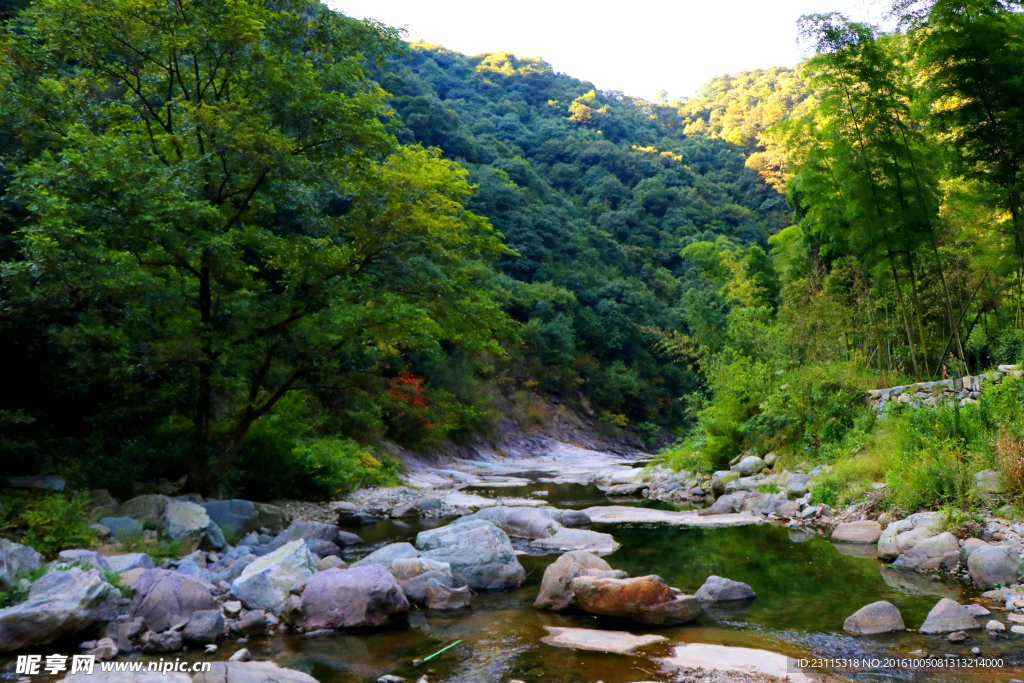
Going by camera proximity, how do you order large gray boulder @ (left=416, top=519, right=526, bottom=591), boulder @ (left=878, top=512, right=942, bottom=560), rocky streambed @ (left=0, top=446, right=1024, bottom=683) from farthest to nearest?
1. boulder @ (left=878, top=512, right=942, bottom=560)
2. large gray boulder @ (left=416, top=519, right=526, bottom=591)
3. rocky streambed @ (left=0, top=446, right=1024, bottom=683)

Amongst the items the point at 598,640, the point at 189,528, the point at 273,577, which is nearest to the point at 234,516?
the point at 189,528

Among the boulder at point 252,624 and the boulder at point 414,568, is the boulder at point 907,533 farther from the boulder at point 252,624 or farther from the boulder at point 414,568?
the boulder at point 252,624

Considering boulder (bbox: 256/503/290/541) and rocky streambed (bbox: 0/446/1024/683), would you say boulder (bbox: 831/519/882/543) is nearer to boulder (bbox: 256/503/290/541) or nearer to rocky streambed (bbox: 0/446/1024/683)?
rocky streambed (bbox: 0/446/1024/683)

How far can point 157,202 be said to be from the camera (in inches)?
284

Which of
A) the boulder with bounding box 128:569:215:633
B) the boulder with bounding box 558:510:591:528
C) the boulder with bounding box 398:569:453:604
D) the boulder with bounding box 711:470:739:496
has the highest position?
the boulder with bounding box 128:569:215:633

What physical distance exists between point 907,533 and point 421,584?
4.58m

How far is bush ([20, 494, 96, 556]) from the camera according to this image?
5.78m

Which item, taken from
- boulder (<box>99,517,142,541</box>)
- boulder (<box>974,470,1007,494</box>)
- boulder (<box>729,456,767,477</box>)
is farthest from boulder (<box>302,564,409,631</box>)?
boulder (<box>729,456,767,477</box>)

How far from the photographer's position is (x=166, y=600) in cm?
471

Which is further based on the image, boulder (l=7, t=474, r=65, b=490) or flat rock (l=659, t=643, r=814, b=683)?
boulder (l=7, t=474, r=65, b=490)

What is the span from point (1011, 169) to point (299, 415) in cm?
1097

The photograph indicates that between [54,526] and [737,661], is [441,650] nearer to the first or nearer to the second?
[737,661]

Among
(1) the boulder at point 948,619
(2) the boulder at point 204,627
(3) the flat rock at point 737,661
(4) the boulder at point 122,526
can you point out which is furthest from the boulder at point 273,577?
(1) the boulder at point 948,619

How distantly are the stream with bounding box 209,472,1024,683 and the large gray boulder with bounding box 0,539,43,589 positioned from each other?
5.63 ft
